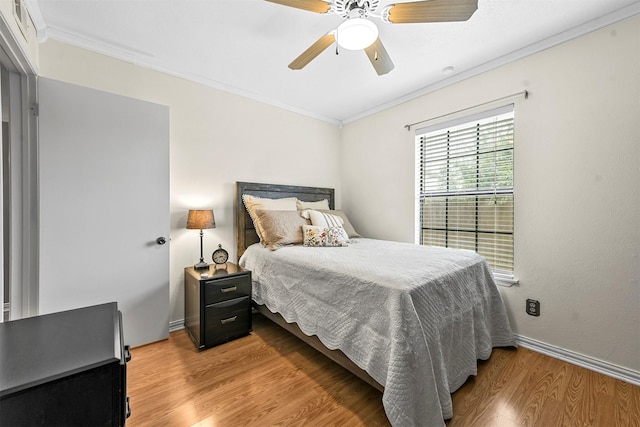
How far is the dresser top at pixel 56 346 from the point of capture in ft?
2.09

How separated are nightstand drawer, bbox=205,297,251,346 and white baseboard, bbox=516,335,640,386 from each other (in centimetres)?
236

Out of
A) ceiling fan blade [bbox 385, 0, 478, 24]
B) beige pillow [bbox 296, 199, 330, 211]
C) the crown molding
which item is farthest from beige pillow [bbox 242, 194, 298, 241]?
ceiling fan blade [bbox 385, 0, 478, 24]

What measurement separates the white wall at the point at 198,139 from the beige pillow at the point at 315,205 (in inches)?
14.2

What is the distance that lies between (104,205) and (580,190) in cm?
362

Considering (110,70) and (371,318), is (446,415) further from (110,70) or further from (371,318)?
(110,70)

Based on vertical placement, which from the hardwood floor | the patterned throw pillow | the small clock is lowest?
the hardwood floor

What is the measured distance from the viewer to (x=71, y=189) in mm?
1886

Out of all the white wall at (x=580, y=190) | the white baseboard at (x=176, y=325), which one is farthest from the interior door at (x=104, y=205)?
the white wall at (x=580, y=190)

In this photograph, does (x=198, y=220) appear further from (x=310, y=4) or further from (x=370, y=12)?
(x=370, y=12)

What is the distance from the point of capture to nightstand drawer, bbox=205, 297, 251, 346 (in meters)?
2.13

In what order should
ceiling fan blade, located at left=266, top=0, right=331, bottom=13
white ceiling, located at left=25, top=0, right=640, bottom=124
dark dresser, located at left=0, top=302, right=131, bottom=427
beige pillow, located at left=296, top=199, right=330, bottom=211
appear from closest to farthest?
dark dresser, located at left=0, top=302, right=131, bottom=427 < ceiling fan blade, located at left=266, top=0, right=331, bottom=13 < white ceiling, located at left=25, top=0, right=640, bottom=124 < beige pillow, located at left=296, top=199, right=330, bottom=211

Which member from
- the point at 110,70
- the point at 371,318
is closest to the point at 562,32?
the point at 371,318

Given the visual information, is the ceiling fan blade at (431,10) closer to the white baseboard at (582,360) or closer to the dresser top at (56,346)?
the dresser top at (56,346)

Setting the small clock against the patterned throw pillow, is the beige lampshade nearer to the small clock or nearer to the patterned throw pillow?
the small clock
